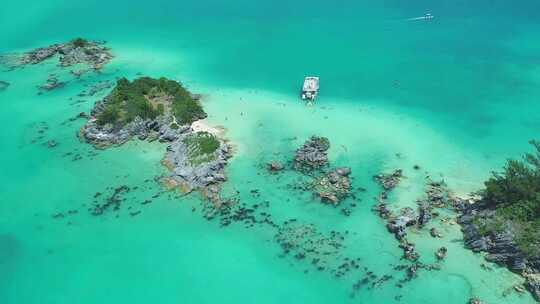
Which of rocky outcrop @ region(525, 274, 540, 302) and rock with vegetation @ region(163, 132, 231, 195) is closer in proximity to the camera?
rocky outcrop @ region(525, 274, 540, 302)

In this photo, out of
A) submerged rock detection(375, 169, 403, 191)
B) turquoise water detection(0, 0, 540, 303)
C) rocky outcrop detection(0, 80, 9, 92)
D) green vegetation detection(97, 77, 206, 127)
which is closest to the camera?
turquoise water detection(0, 0, 540, 303)

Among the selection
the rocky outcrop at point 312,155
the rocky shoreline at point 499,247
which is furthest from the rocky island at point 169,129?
the rocky shoreline at point 499,247

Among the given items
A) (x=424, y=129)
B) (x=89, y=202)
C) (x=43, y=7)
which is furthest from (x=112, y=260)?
(x=43, y=7)

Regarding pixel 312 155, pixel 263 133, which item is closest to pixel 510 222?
pixel 312 155

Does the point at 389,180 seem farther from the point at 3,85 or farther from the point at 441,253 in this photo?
the point at 3,85

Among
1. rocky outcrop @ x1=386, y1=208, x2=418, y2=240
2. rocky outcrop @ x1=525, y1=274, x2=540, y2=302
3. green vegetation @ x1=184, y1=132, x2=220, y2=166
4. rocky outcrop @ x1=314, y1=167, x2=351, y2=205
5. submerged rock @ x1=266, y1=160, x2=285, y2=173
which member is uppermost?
green vegetation @ x1=184, y1=132, x2=220, y2=166

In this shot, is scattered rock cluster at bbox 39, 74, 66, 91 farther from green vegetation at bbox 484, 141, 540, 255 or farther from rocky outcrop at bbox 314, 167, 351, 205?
green vegetation at bbox 484, 141, 540, 255

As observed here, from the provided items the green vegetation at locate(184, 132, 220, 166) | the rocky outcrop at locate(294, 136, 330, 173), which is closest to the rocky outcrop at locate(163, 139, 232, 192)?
the green vegetation at locate(184, 132, 220, 166)
